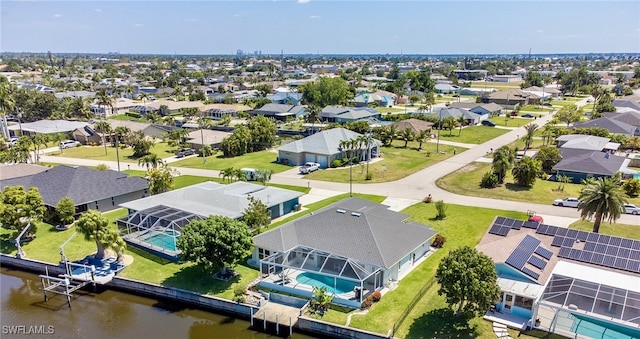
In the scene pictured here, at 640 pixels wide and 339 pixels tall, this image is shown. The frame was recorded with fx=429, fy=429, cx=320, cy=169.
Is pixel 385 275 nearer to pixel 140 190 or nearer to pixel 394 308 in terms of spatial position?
pixel 394 308

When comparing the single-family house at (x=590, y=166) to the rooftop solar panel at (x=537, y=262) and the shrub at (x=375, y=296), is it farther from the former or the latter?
the shrub at (x=375, y=296)

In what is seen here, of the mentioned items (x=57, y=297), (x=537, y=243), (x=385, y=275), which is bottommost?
(x=57, y=297)

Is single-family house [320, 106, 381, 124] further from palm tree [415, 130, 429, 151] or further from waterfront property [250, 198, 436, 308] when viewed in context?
waterfront property [250, 198, 436, 308]

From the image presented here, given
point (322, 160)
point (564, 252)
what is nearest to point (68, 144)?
point (322, 160)

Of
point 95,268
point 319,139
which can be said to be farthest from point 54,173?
point 319,139

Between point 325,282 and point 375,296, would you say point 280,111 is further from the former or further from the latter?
point 375,296

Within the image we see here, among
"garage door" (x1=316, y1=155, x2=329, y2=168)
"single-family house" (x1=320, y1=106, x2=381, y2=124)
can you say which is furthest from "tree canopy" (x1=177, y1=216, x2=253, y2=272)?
"single-family house" (x1=320, y1=106, x2=381, y2=124)

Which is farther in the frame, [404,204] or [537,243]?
[404,204]

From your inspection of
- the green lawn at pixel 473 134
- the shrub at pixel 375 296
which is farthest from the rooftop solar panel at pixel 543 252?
the green lawn at pixel 473 134
